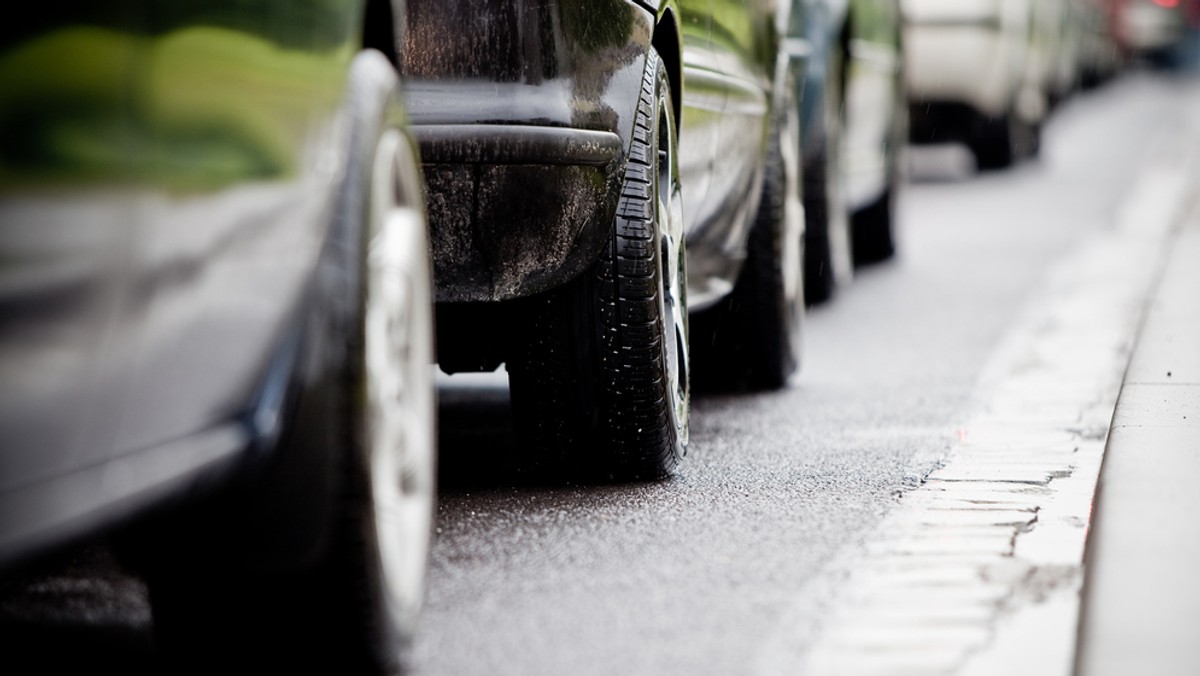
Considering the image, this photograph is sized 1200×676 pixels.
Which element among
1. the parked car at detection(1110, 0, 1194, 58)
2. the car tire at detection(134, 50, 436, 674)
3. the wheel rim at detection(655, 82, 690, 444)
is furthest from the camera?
the parked car at detection(1110, 0, 1194, 58)

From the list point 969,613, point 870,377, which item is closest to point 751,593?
point 969,613

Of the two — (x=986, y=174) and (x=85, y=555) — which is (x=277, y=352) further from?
(x=986, y=174)

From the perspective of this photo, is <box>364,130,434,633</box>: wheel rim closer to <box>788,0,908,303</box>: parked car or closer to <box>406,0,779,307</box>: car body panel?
<box>406,0,779,307</box>: car body panel

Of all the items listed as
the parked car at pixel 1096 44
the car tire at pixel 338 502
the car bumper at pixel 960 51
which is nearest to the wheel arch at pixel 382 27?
the car tire at pixel 338 502

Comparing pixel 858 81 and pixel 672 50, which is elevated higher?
pixel 672 50

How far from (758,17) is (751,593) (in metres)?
2.64

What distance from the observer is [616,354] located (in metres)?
4.13

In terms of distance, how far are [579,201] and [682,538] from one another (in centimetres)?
64

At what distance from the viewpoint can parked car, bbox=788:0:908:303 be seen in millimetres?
7566

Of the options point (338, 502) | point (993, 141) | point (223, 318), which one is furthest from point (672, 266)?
point (993, 141)

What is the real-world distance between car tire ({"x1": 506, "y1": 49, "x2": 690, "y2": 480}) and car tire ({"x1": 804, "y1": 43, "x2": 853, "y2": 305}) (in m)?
3.27

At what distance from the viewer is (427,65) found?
375cm

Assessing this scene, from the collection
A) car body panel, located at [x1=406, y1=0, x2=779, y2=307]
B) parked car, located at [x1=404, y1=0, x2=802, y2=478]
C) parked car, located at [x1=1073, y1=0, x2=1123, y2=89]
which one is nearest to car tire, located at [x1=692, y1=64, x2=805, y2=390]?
parked car, located at [x1=404, y1=0, x2=802, y2=478]

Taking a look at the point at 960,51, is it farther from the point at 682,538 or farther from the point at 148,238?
A: the point at 148,238
